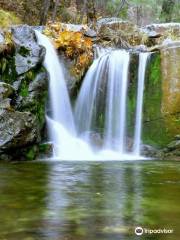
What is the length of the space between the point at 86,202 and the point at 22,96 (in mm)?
5960

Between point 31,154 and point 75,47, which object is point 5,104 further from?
point 75,47

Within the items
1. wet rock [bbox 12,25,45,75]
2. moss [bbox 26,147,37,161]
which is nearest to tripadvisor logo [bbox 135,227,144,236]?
moss [bbox 26,147,37,161]

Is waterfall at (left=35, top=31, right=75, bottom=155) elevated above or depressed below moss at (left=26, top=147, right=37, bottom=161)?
above

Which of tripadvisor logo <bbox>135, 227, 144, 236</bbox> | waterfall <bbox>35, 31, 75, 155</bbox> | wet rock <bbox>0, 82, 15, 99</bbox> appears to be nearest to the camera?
tripadvisor logo <bbox>135, 227, 144, 236</bbox>

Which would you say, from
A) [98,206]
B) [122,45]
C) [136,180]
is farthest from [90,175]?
[122,45]

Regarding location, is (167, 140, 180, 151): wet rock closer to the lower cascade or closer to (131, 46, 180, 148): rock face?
(131, 46, 180, 148): rock face

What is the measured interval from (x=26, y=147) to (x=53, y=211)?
17.5 feet

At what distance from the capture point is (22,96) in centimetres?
1116

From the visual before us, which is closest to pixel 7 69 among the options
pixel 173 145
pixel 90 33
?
pixel 173 145

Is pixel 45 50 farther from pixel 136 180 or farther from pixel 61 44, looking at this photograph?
pixel 136 180

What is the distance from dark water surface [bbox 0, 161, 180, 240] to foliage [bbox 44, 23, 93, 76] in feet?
15.5

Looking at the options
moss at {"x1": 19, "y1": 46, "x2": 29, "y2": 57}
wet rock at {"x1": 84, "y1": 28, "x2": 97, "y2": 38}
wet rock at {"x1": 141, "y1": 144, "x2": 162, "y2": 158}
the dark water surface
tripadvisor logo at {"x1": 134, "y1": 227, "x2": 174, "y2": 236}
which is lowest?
wet rock at {"x1": 141, "y1": 144, "x2": 162, "y2": 158}

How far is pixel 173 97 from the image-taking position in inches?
470

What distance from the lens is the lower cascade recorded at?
39.4ft
